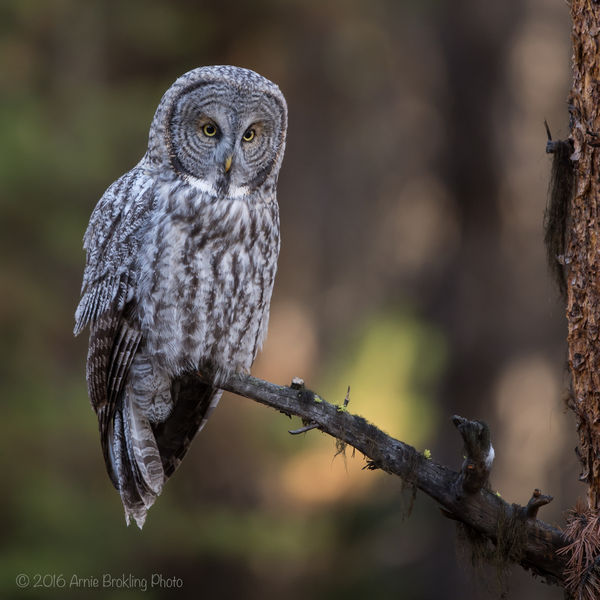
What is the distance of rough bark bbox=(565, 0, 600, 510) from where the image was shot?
2.32m

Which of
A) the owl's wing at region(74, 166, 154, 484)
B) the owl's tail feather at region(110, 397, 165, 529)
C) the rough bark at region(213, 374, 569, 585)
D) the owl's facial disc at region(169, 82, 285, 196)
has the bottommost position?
the rough bark at region(213, 374, 569, 585)

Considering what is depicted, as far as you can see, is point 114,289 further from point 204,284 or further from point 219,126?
point 219,126

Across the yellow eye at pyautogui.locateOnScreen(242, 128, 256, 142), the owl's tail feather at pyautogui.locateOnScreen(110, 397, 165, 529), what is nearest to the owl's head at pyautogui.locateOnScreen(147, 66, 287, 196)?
the yellow eye at pyautogui.locateOnScreen(242, 128, 256, 142)

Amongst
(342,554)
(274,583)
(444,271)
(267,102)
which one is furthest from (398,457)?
(274,583)

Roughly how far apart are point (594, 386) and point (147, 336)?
1.60 meters

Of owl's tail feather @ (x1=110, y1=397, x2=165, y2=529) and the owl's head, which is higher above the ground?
the owl's head

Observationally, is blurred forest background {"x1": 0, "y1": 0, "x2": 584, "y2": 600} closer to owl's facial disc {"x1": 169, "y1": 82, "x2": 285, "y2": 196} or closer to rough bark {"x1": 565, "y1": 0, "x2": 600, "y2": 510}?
owl's facial disc {"x1": 169, "y1": 82, "x2": 285, "y2": 196}

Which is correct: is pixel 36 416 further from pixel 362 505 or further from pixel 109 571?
pixel 362 505

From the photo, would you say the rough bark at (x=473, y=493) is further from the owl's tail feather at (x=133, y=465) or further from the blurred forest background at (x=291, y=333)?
the blurred forest background at (x=291, y=333)

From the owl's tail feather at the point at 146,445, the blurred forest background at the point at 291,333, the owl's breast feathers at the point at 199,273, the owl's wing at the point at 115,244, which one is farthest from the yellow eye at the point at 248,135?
the blurred forest background at the point at 291,333

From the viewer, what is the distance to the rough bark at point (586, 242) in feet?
7.61

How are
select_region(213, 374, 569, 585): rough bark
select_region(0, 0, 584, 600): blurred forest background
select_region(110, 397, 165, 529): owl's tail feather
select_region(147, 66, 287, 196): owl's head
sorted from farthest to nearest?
select_region(0, 0, 584, 600): blurred forest background, select_region(110, 397, 165, 529): owl's tail feather, select_region(147, 66, 287, 196): owl's head, select_region(213, 374, 569, 585): rough bark

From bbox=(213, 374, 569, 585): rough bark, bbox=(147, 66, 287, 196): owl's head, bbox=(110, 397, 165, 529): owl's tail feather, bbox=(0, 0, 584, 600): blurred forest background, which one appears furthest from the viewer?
bbox=(0, 0, 584, 600): blurred forest background

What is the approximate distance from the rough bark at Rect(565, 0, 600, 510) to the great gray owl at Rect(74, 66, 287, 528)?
3.84 feet
